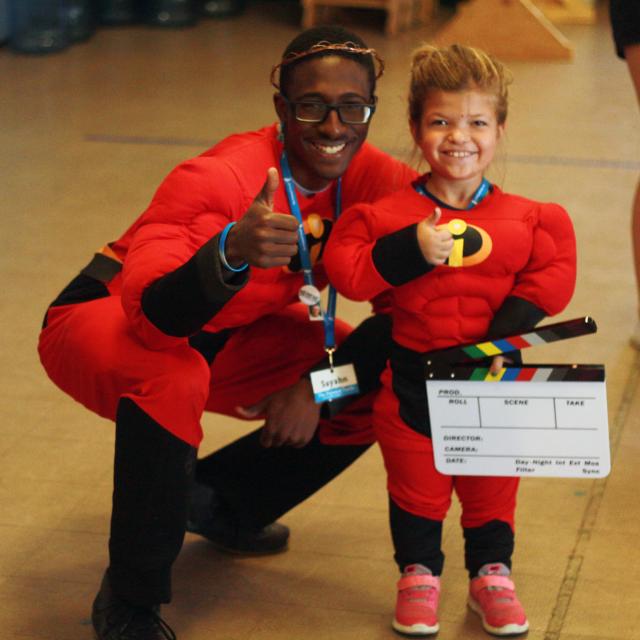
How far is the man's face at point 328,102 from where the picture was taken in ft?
7.36

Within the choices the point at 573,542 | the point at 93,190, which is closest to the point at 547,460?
the point at 573,542

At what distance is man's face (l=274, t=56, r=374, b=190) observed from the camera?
2244mm

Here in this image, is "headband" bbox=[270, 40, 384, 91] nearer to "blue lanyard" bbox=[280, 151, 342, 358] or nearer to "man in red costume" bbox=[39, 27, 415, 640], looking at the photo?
"man in red costume" bbox=[39, 27, 415, 640]

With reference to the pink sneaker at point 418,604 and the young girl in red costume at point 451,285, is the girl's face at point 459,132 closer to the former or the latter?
A: the young girl in red costume at point 451,285

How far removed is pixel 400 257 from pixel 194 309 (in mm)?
349

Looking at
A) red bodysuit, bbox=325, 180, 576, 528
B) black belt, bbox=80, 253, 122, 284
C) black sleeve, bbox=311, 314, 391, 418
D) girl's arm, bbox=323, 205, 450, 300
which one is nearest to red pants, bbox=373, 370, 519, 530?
red bodysuit, bbox=325, 180, 576, 528

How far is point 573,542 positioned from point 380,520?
0.39 m

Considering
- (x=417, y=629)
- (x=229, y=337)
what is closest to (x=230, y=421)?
(x=229, y=337)

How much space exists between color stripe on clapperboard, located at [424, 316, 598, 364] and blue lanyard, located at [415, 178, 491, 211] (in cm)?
25

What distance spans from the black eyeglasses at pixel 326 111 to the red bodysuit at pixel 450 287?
0.15 m

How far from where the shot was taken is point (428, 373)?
215cm

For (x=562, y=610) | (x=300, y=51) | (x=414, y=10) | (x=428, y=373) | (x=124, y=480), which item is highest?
(x=300, y=51)

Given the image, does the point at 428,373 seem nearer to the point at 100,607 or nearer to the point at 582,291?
the point at 100,607

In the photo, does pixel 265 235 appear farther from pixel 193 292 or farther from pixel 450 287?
pixel 450 287
